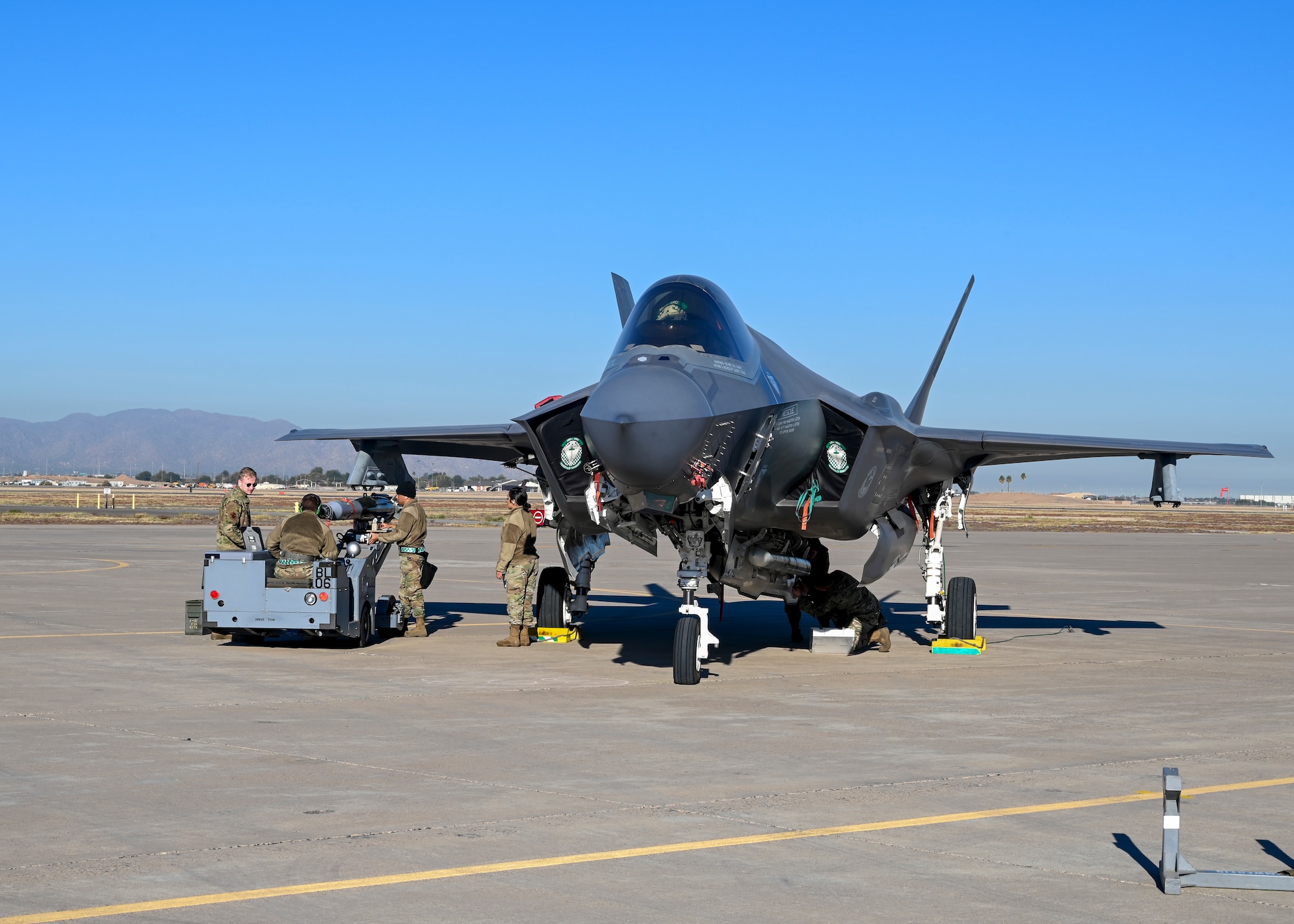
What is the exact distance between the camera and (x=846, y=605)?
645 inches

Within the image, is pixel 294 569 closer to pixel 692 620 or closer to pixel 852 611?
pixel 692 620

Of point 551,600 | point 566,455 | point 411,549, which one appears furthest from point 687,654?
point 411,549

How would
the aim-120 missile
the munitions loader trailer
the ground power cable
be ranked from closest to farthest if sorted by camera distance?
the munitions loader trailer, the aim-120 missile, the ground power cable

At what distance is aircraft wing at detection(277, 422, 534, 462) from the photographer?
1692 centimetres

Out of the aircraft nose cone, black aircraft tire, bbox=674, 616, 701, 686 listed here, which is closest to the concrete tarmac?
black aircraft tire, bbox=674, 616, 701, 686

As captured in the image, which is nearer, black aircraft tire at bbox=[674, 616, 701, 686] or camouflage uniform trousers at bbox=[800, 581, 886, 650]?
black aircraft tire at bbox=[674, 616, 701, 686]

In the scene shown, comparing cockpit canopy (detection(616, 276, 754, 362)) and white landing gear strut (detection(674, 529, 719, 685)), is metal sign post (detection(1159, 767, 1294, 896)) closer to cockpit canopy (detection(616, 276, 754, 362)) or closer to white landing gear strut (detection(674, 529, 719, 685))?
white landing gear strut (detection(674, 529, 719, 685))

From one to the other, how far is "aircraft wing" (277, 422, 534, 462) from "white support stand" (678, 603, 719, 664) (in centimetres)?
426

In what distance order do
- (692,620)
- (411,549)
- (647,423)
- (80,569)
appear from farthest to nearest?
1. (80,569)
2. (411,549)
3. (692,620)
4. (647,423)

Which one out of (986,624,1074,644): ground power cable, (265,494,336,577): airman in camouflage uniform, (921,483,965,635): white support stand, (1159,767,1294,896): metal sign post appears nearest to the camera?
(1159,767,1294,896): metal sign post

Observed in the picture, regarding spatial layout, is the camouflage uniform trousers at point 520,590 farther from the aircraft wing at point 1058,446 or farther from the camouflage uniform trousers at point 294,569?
the aircraft wing at point 1058,446

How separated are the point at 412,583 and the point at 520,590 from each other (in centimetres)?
175

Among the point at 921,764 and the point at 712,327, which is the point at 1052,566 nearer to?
the point at 712,327

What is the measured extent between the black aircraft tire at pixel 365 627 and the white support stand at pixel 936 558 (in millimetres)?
7106
